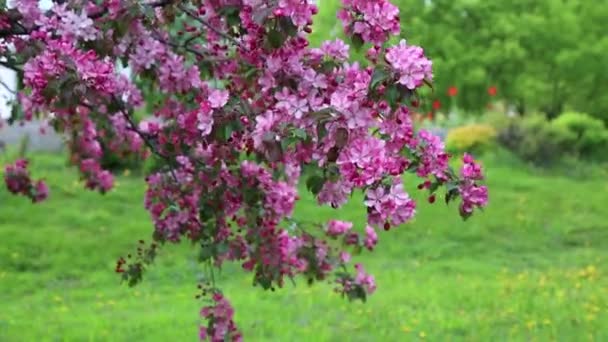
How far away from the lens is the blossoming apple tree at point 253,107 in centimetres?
283

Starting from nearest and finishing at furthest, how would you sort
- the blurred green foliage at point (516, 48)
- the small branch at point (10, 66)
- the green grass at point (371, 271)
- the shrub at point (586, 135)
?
1. the small branch at point (10, 66)
2. the green grass at point (371, 271)
3. the shrub at point (586, 135)
4. the blurred green foliage at point (516, 48)

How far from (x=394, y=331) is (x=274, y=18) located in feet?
15.9

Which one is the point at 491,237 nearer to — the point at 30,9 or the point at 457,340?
the point at 457,340

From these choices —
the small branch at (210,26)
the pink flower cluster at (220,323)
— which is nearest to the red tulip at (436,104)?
the pink flower cluster at (220,323)

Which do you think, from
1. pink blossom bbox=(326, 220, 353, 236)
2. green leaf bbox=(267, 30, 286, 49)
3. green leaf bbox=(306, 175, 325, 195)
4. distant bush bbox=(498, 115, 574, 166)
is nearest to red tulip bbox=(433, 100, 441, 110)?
distant bush bbox=(498, 115, 574, 166)

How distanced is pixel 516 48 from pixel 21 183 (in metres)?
20.1

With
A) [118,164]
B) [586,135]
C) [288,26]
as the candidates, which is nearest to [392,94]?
[288,26]

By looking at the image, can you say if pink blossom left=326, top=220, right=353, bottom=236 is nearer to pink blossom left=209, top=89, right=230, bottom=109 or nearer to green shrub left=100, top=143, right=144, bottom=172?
pink blossom left=209, top=89, right=230, bottom=109

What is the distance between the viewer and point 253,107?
322 cm

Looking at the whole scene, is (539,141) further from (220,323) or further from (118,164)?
(220,323)

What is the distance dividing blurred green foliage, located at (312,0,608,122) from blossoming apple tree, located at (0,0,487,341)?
18432mm

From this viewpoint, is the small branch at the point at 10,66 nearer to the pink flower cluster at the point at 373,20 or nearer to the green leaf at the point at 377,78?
the pink flower cluster at the point at 373,20

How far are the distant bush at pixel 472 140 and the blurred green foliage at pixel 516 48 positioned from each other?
437cm

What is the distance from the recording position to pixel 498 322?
7.74 metres
